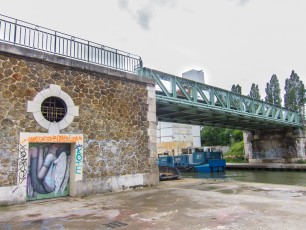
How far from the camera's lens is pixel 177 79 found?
1830 centimetres

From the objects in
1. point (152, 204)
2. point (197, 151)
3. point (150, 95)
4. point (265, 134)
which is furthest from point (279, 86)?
point (152, 204)

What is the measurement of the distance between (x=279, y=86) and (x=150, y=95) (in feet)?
174

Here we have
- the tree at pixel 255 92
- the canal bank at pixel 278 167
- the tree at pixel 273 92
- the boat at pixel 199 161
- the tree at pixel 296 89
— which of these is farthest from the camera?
the tree at pixel 255 92

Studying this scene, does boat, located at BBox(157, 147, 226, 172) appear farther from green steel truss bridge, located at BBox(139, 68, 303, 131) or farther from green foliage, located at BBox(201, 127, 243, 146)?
green foliage, located at BBox(201, 127, 243, 146)

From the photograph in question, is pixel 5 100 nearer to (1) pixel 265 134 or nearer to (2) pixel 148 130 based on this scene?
(2) pixel 148 130

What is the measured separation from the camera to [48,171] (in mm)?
9586

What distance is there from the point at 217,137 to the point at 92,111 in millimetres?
63808

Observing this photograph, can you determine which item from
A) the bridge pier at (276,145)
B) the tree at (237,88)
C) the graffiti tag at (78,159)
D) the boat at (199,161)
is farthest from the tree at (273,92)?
the graffiti tag at (78,159)

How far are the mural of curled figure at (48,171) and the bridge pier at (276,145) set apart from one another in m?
34.2

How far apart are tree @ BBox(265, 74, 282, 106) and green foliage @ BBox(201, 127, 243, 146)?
12.8 metres

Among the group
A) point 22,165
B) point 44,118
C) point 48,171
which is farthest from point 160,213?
point 44,118

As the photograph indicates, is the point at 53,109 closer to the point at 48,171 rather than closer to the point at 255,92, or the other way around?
the point at 48,171

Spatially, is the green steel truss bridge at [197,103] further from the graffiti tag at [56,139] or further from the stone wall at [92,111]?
the graffiti tag at [56,139]

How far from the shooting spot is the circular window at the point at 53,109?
9.65 meters
